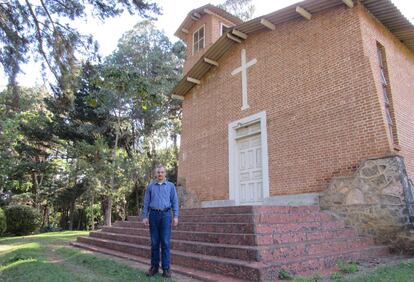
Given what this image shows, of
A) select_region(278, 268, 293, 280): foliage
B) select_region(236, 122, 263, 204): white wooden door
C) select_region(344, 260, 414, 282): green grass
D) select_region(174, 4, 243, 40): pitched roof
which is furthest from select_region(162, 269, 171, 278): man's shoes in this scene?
select_region(174, 4, 243, 40): pitched roof

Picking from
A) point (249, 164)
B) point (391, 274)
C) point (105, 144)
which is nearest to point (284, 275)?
point (391, 274)

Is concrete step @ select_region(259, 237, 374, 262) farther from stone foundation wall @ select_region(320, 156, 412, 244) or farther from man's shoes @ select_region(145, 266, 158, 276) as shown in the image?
man's shoes @ select_region(145, 266, 158, 276)

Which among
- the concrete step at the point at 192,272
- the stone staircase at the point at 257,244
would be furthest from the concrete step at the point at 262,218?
the concrete step at the point at 192,272

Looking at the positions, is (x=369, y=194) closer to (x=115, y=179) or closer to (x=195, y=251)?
(x=195, y=251)

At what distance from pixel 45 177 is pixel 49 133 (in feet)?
11.2

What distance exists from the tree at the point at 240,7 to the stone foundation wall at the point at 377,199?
19.9m

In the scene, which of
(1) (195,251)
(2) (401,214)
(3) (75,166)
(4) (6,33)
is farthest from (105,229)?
(3) (75,166)

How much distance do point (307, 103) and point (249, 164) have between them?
2779 mm

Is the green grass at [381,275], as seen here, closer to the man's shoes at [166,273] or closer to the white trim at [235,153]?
the man's shoes at [166,273]

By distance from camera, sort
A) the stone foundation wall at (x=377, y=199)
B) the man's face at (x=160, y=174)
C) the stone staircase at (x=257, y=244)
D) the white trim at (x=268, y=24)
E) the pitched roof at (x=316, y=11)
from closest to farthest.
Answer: the stone staircase at (x=257, y=244), the man's face at (x=160, y=174), the stone foundation wall at (x=377, y=199), the pitched roof at (x=316, y=11), the white trim at (x=268, y=24)

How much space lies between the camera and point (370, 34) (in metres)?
8.51

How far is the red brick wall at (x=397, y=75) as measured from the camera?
8219 millimetres

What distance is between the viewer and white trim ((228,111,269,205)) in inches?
387

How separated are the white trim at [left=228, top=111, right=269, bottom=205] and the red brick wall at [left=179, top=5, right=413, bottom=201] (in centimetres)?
17
